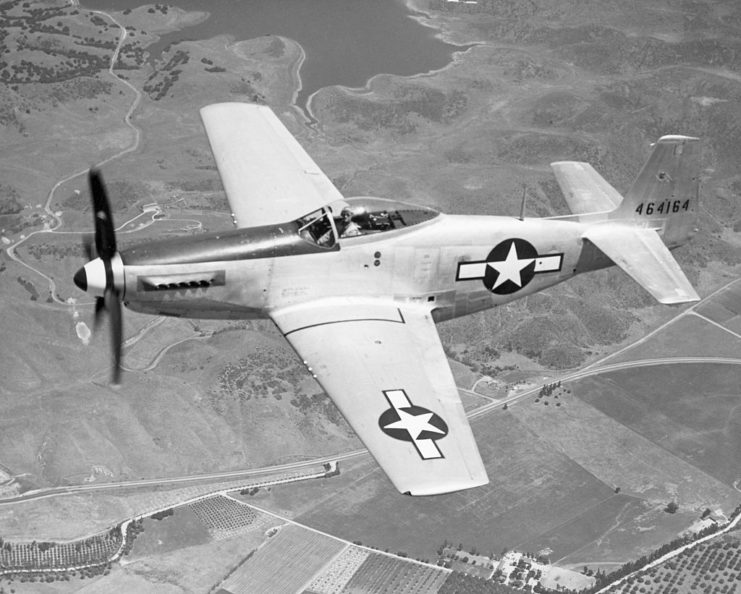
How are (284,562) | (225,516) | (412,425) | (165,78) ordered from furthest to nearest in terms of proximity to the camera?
(165,78) → (225,516) → (284,562) → (412,425)

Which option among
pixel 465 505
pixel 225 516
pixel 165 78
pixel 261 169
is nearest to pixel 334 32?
pixel 165 78

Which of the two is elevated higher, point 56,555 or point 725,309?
point 56,555

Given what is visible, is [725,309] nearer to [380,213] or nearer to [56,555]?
[56,555]

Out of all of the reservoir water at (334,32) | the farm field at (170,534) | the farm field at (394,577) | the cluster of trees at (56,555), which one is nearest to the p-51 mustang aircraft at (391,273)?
the farm field at (394,577)

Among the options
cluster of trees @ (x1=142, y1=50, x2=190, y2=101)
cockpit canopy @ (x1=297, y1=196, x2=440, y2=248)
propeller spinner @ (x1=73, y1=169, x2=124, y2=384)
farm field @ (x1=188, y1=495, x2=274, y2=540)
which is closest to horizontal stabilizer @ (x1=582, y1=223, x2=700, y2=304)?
cockpit canopy @ (x1=297, y1=196, x2=440, y2=248)

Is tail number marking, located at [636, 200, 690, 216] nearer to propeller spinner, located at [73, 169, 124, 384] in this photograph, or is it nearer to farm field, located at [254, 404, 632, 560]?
propeller spinner, located at [73, 169, 124, 384]

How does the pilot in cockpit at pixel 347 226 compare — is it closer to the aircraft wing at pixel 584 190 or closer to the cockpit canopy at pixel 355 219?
the cockpit canopy at pixel 355 219
